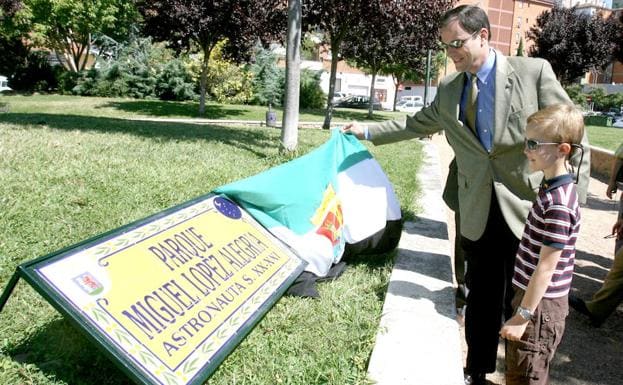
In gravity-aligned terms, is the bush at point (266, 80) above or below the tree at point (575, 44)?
below

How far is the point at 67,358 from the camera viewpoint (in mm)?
2508

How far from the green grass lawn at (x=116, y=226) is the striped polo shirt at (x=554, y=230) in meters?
1.01

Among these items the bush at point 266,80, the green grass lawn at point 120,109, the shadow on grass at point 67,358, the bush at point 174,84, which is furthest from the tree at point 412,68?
the shadow on grass at point 67,358

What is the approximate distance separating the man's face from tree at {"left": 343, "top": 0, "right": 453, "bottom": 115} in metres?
11.1

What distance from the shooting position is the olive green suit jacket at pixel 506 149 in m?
2.66

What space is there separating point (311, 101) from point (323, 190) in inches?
1180

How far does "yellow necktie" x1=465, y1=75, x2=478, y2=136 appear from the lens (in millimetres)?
2791

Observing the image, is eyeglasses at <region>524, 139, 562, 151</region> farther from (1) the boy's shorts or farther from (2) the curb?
(2) the curb

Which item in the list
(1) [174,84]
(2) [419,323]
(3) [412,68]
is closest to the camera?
(2) [419,323]

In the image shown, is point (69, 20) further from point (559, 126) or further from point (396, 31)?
point (559, 126)

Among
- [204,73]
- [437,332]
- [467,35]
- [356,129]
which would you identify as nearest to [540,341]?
[437,332]

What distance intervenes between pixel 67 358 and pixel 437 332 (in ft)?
6.58

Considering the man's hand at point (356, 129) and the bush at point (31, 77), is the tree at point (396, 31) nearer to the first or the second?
the man's hand at point (356, 129)

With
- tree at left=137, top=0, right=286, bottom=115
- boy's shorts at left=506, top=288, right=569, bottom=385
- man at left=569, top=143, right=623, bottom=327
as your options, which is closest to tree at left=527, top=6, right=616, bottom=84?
tree at left=137, top=0, right=286, bottom=115
